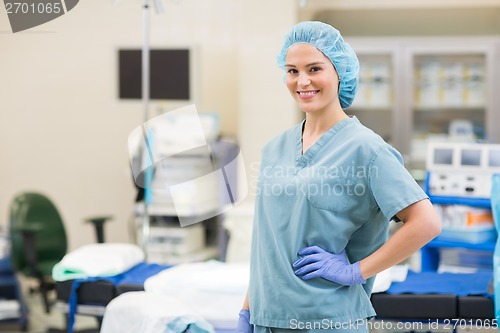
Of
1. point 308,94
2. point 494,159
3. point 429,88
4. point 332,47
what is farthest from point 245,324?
point 429,88

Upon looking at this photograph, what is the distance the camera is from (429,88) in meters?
5.23

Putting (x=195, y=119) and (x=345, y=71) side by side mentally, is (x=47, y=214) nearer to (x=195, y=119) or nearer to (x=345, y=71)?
(x=195, y=119)

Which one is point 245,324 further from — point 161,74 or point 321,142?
point 161,74

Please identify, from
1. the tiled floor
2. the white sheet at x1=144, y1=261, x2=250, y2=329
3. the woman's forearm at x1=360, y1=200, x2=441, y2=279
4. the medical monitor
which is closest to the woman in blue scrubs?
the woman's forearm at x1=360, y1=200, x2=441, y2=279

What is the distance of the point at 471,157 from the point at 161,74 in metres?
2.19

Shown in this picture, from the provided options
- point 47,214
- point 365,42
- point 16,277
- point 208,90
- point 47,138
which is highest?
point 365,42

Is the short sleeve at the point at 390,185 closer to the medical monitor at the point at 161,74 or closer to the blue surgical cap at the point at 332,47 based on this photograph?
the blue surgical cap at the point at 332,47

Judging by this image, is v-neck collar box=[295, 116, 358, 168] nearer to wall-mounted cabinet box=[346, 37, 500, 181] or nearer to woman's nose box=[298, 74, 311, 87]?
woman's nose box=[298, 74, 311, 87]

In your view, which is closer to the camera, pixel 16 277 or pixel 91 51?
pixel 16 277

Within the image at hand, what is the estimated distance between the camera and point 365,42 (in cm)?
510

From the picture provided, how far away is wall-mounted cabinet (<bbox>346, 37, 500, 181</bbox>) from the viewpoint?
5059 millimetres

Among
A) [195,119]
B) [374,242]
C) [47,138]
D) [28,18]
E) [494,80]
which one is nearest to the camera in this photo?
[374,242]

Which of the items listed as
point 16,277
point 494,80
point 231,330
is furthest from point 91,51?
point 231,330

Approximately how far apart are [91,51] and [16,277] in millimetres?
1865
